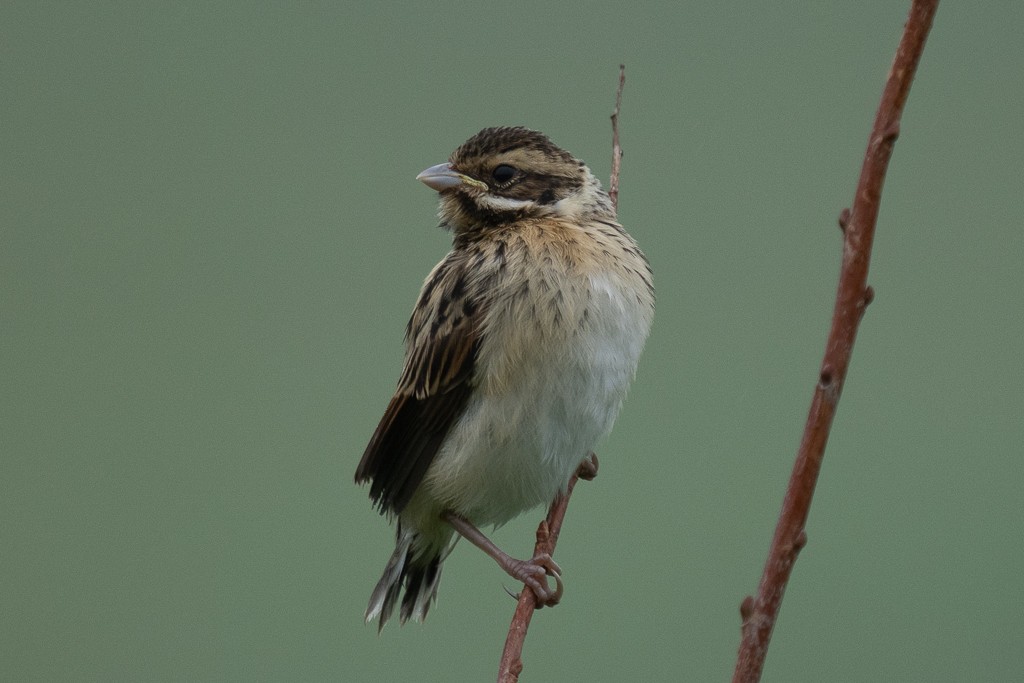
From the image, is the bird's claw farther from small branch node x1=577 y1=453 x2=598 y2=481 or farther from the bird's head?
the bird's head

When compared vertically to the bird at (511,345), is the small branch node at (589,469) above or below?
below

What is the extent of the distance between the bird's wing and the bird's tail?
1.17 feet

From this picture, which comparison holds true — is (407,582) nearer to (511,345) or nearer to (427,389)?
(427,389)

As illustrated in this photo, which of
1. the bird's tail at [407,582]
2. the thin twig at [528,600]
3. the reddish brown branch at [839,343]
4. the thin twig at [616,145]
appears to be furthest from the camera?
the bird's tail at [407,582]

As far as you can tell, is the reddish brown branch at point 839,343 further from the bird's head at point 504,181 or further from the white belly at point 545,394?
the bird's head at point 504,181

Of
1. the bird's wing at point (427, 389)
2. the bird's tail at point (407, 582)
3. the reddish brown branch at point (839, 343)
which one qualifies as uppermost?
the reddish brown branch at point (839, 343)

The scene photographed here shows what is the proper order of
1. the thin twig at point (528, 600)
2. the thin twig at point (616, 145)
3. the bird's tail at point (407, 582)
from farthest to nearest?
the bird's tail at point (407, 582) → the thin twig at point (616, 145) → the thin twig at point (528, 600)

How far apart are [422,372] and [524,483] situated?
53cm

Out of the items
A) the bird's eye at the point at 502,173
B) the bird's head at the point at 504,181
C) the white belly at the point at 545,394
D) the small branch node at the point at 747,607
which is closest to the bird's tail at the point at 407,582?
the white belly at the point at 545,394

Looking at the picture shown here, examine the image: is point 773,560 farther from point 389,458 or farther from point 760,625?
point 389,458

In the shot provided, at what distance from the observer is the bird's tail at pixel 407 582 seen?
174 inches

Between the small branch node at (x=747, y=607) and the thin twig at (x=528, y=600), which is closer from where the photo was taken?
the small branch node at (x=747, y=607)

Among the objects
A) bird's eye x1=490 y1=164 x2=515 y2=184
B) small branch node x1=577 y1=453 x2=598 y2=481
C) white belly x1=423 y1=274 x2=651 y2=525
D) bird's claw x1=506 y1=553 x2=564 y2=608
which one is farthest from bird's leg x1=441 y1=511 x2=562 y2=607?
bird's eye x1=490 y1=164 x2=515 y2=184

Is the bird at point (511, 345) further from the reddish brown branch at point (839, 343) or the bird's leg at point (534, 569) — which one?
the reddish brown branch at point (839, 343)
